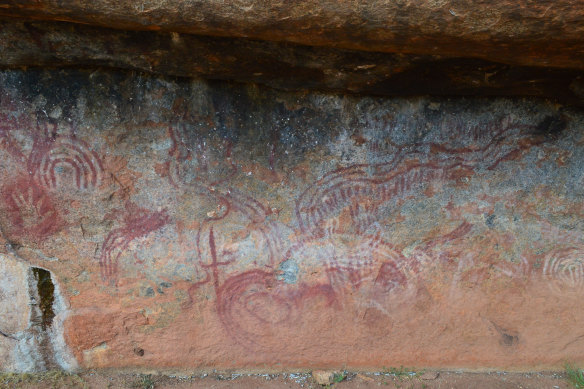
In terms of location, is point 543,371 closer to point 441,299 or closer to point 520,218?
point 441,299

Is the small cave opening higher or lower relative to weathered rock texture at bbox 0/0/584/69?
lower

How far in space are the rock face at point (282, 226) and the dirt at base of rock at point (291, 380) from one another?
0.07 meters

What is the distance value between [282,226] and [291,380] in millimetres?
852

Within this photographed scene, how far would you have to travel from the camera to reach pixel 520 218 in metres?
2.34

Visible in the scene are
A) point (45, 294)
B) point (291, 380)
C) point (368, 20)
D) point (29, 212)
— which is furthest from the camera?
point (291, 380)

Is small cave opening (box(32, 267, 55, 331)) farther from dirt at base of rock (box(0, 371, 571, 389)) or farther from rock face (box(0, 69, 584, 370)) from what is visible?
dirt at base of rock (box(0, 371, 571, 389))

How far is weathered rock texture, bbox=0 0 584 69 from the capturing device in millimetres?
1346

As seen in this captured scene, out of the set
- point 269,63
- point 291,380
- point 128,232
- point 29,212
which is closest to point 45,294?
point 29,212

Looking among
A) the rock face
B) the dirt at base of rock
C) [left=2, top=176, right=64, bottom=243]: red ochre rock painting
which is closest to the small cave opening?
the rock face

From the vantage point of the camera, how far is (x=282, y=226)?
2328mm

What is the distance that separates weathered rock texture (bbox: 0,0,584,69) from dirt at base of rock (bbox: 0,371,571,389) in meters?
1.72

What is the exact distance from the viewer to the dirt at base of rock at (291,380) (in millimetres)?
2344

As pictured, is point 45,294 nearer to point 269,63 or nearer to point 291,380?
point 291,380

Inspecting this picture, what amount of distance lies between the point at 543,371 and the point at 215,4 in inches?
99.3
